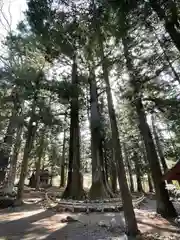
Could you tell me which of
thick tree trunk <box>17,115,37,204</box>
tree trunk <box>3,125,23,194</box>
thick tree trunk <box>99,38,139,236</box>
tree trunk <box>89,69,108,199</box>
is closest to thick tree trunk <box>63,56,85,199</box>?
tree trunk <box>89,69,108,199</box>

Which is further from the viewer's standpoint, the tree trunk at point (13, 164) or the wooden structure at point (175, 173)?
the tree trunk at point (13, 164)

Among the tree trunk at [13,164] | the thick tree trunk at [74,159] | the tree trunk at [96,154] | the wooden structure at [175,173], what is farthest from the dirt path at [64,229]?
the tree trunk at [13,164]

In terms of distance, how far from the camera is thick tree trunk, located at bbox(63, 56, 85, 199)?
41.5 feet

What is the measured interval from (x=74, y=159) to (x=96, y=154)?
1.59m

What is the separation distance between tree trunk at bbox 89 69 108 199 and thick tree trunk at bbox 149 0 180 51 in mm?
5494

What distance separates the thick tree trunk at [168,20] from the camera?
604 centimetres

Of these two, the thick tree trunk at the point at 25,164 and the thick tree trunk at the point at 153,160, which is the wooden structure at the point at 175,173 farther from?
the thick tree trunk at the point at 25,164

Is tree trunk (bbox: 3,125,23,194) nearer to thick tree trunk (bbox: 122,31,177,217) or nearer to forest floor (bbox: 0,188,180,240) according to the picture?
forest floor (bbox: 0,188,180,240)

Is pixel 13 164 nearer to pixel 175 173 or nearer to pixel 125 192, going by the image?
pixel 125 192

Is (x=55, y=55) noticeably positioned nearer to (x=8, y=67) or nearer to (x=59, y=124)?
(x=8, y=67)

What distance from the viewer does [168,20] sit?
6.14 metres

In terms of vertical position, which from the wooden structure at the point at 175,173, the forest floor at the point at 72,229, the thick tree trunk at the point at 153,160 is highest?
the thick tree trunk at the point at 153,160

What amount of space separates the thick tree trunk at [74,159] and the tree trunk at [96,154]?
40.8 inches

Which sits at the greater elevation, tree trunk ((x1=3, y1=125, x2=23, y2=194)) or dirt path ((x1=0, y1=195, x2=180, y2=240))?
tree trunk ((x1=3, y1=125, x2=23, y2=194))
